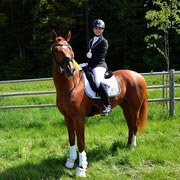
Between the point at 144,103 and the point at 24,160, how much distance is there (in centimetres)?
306

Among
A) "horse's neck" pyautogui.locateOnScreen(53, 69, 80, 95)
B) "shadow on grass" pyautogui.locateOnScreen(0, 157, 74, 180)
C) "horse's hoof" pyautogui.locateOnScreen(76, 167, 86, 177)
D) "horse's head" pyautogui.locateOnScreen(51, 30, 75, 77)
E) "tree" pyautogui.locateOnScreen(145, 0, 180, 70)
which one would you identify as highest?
"tree" pyautogui.locateOnScreen(145, 0, 180, 70)

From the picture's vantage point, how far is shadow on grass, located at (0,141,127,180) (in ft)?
11.2

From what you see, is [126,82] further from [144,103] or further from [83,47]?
[83,47]

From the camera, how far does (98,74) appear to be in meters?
3.67

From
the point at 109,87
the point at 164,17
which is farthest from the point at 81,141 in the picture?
the point at 164,17

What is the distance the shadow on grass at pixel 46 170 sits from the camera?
134 inches

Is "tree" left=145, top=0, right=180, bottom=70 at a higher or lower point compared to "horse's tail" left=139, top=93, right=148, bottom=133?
higher

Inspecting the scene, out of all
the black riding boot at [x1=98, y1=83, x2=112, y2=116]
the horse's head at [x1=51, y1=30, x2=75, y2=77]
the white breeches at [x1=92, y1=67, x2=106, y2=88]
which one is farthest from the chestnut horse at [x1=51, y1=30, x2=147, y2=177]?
the white breeches at [x1=92, y1=67, x2=106, y2=88]

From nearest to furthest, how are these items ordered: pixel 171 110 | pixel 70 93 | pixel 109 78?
pixel 70 93
pixel 109 78
pixel 171 110

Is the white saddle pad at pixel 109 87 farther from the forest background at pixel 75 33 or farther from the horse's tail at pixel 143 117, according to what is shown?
the forest background at pixel 75 33

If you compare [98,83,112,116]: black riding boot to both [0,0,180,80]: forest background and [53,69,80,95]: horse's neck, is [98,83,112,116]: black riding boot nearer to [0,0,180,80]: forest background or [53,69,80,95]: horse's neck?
[53,69,80,95]: horse's neck

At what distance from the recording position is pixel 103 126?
5.51 m

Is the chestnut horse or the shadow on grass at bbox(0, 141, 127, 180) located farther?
the shadow on grass at bbox(0, 141, 127, 180)

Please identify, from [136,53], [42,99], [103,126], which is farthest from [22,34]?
[103,126]
